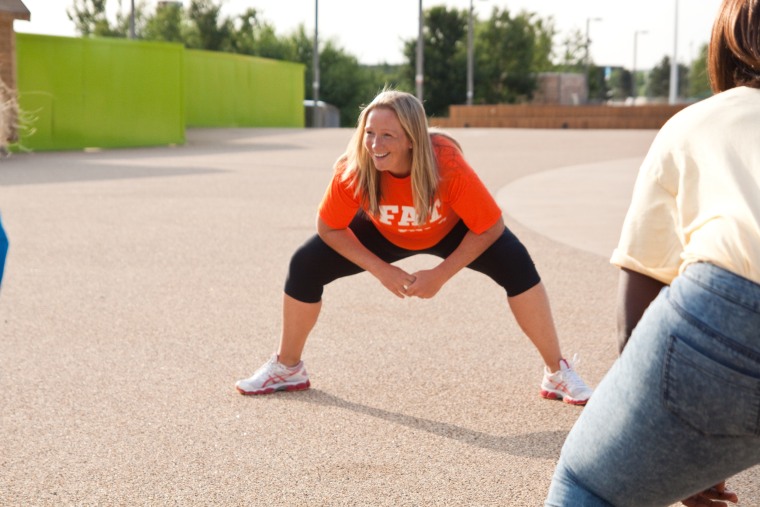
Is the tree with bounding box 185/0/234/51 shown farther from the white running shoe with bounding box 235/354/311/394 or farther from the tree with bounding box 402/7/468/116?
the white running shoe with bounding box 235/354/311/394

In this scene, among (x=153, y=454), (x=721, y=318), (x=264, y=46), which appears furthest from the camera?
(x=264, y=46)

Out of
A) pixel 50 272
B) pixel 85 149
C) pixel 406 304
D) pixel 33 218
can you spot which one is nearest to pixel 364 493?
pixel 406 304

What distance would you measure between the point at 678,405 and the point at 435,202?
2219 millimetres

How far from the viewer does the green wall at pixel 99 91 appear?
2278cm

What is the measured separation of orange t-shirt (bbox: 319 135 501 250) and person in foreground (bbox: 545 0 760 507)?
199 centimetres

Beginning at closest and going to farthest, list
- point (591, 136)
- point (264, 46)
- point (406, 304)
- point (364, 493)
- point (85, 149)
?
point (364, 493) → point (406, 304) → point (85, 149) → point (591, 136) → point (264, 46)

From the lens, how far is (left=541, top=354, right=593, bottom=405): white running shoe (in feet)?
13.8

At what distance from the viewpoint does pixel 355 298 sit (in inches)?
260

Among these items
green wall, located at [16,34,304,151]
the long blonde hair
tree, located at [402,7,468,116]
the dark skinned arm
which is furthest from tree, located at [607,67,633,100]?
the dark skinned arm

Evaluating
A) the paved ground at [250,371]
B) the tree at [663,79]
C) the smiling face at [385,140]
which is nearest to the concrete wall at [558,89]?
the tree at [663,79]

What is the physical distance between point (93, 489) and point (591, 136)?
2822 centimetres

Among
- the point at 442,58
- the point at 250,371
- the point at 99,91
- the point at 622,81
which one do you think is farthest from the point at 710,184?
the point at 622,81

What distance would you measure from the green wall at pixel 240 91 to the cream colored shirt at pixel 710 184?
3524 centimetres

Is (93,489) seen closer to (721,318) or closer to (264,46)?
(721,318)
